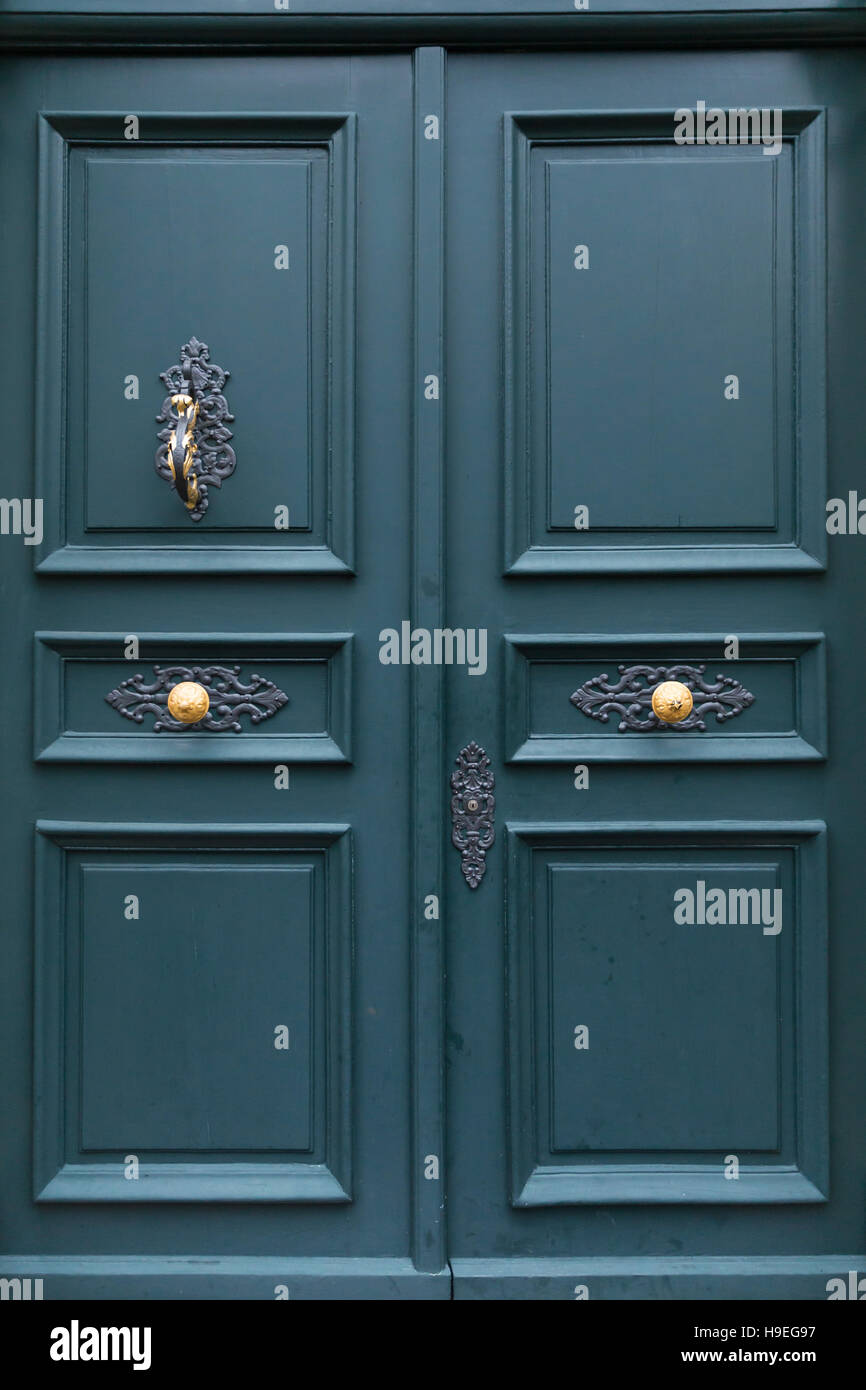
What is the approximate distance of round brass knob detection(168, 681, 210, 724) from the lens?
216 centimetres

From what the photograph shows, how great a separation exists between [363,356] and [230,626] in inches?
23.9

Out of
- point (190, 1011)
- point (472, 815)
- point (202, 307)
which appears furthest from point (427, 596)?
point (190, 1011)

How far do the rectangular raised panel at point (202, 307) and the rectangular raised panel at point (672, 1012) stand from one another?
0.87 metres

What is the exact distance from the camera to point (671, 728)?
87.0 inches

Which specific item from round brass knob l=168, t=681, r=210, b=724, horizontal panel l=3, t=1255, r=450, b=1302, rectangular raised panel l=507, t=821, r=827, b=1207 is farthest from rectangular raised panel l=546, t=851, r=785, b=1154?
round brass knob l=168, t=681, r=210, b=724

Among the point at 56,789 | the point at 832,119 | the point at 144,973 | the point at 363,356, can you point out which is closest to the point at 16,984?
the point at 144,973

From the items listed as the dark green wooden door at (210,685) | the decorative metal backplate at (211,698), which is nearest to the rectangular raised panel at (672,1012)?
the dark green wooden door at (210,685)

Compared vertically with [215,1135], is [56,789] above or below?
above

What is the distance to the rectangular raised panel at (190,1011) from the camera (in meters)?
2.20

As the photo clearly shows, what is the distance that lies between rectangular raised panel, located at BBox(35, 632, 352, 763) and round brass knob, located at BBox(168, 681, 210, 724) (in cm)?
6

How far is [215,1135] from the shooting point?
86.9 inches

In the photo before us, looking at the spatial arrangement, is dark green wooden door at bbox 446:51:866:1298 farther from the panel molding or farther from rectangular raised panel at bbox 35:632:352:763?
rectangular raised panel at bbox 35:632:352:763
